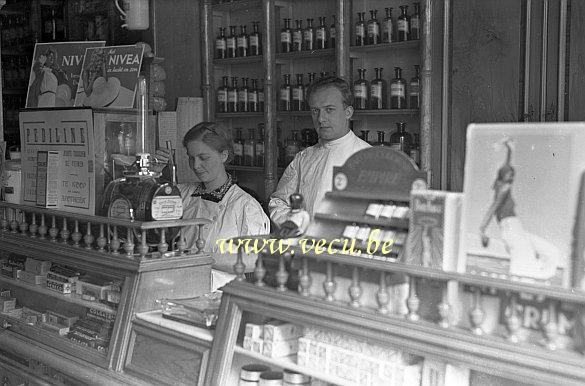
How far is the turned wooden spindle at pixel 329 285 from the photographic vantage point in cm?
174

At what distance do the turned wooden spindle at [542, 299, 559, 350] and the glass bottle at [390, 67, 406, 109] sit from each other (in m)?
3.04

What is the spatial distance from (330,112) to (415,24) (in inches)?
49.0

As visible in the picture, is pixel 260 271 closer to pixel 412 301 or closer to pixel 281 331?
pixel 281 331

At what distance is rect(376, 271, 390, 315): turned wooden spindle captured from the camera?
1623 millimetres

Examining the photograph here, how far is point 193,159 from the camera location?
324 centimetres

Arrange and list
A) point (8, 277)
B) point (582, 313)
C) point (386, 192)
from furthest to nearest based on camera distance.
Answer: point (8, 277) → point (386, 192) → point (582, 313)

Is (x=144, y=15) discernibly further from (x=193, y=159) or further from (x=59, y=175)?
(x=59, y=175)

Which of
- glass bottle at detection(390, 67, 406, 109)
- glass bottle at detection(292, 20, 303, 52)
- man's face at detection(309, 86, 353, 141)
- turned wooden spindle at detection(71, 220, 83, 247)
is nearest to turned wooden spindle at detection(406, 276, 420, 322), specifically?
turned wooden spindle at detection(71, 220, 83, 247)

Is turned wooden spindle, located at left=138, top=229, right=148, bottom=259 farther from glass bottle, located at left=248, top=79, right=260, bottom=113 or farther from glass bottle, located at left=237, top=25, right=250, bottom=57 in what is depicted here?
glass bottle, located at left=237, top=25, right=250, bottom=57

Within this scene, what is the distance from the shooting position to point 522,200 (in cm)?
142

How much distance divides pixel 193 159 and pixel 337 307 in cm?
168

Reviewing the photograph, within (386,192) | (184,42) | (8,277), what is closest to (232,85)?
(184,42)

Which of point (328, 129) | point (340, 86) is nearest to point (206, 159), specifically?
point (328, 129)

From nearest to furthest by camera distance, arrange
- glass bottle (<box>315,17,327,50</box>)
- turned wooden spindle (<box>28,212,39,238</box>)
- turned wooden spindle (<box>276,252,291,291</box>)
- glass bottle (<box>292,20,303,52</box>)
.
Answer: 1. turned wooden spindle (<box>276,252,291,291</box>)
2. turned wooden spindle (<box>28,212,39,238</box>)
3. glass bottle (<box>315,17,327,50</box>)
4. glass bottle (<box>292,20,303,52</box>)
